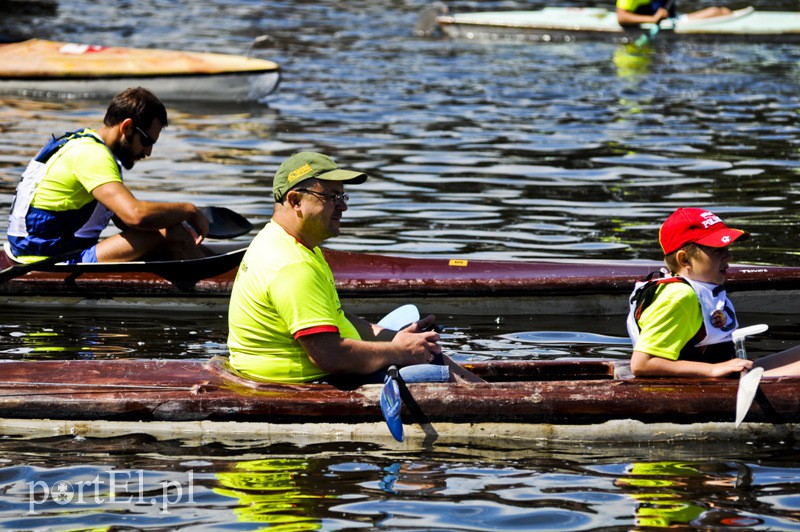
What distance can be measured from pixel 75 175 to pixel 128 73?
907cm

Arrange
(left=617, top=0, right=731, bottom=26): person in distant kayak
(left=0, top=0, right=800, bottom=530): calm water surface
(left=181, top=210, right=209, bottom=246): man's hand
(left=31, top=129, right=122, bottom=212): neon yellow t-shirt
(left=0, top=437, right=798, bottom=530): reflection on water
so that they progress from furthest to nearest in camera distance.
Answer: (left=617, top=0, right=731, bottom=26): person in distant kayak, (left=181, top=210, right=209, bottom=246): man's hand, (left=31, top=129, right=122, bottom=212): neon yellow t-shirt, (left=0, top=0, right=800, bottom=530): calm water surface, (left=0, top=437, right=798, bottom=530): reflection on water

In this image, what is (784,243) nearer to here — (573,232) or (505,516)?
(573,232)

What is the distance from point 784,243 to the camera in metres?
10.3

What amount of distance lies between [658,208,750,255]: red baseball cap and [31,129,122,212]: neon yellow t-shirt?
366 centimetres

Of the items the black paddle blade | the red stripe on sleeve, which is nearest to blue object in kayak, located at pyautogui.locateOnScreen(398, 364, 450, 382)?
the red stripe on sleeve

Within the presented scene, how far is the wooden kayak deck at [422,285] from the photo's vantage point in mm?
8578

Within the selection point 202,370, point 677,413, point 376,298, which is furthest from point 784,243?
point 202,370

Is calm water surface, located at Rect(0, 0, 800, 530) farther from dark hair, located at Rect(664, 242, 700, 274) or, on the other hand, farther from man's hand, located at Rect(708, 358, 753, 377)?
dark hair, located at Rect(664, 242, 700, 274)

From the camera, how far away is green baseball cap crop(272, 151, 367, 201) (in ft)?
18.9

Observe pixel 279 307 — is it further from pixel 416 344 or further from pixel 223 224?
pixel 223 224

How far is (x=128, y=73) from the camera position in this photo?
17.1 metres

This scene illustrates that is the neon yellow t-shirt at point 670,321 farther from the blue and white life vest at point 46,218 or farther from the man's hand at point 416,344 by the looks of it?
the blue and white life vest at point 46,218

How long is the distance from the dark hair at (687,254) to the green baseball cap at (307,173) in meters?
1.39

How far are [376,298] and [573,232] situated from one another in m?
2.58
